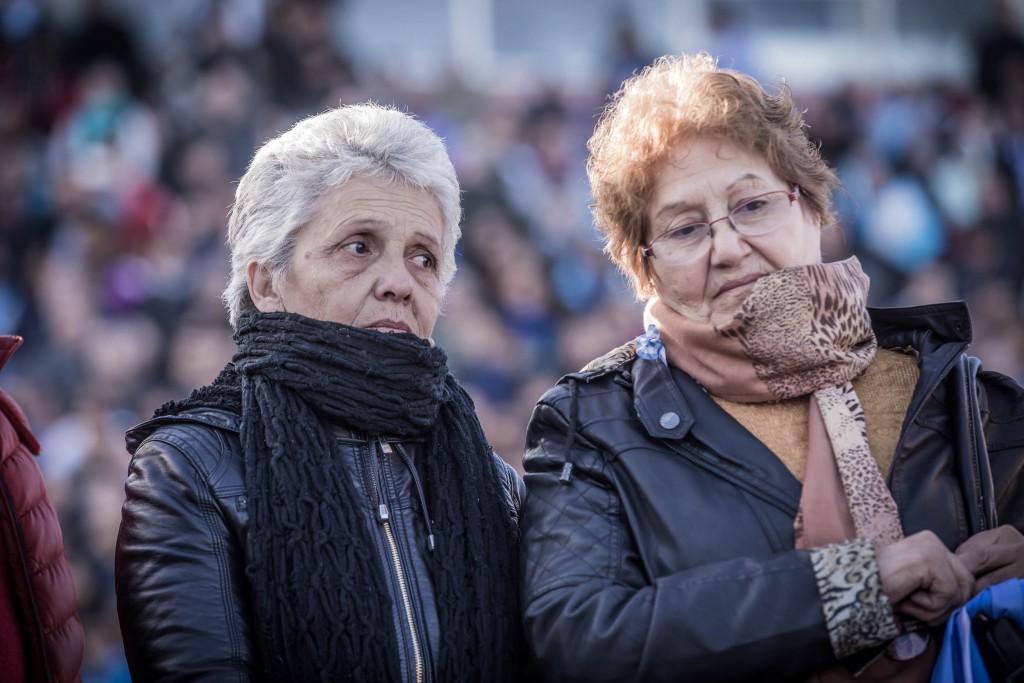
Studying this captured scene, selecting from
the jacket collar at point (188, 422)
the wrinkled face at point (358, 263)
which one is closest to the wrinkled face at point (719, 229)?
the wrinkled face at point (358, 263)

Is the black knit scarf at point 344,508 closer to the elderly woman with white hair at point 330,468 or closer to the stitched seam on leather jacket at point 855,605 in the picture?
the elderly woman with white hair at point 330,468

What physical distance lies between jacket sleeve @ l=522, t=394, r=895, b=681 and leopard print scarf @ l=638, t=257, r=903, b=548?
0.92 feet

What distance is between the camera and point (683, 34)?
40.3 feet

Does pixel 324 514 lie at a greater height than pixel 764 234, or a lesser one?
lesser

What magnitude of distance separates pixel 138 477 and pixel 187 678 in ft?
1.60

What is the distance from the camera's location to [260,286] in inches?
122

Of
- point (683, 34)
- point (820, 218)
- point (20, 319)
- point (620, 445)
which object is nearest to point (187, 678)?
point (620, 445)

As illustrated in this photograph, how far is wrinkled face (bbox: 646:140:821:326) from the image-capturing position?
9.64ft

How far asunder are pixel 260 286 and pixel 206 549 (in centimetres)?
77

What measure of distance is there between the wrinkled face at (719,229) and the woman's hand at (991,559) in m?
0.76

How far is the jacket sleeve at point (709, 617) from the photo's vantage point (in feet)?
8.11

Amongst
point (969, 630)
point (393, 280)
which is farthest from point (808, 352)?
point (393, 280)

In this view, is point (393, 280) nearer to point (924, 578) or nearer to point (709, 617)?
point (709, 617)

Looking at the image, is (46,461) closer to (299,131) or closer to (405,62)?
(299,131)
